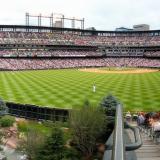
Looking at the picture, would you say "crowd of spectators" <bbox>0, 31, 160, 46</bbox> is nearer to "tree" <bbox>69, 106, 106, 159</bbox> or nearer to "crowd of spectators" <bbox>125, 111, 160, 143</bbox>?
"crowd of spectators" <bbox>125, 111, 160, 143</bbox>

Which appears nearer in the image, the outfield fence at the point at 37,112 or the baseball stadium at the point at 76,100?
the baseball stadium at the point at 76,100

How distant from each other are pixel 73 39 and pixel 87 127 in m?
135

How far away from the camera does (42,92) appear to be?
5300cm

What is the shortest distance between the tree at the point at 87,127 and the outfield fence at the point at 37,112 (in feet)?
31.6

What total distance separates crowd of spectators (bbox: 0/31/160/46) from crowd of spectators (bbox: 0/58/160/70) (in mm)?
12357

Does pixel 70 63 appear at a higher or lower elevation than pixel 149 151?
higher

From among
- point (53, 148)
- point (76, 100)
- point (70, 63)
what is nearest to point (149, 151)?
point (53, 148)

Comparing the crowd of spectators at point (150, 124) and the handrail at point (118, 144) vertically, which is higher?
the handrail at point (118, 144)

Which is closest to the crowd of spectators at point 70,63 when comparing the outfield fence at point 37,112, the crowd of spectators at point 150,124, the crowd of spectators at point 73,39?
the crowd of spectators at point 73,39

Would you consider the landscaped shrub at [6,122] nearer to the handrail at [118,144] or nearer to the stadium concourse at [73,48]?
the handrail at [118,144]

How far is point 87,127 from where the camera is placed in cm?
1919

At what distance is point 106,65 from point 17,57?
32.1 m

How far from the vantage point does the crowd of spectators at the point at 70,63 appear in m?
116

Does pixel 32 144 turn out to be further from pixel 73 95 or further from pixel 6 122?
pixel 73 95
